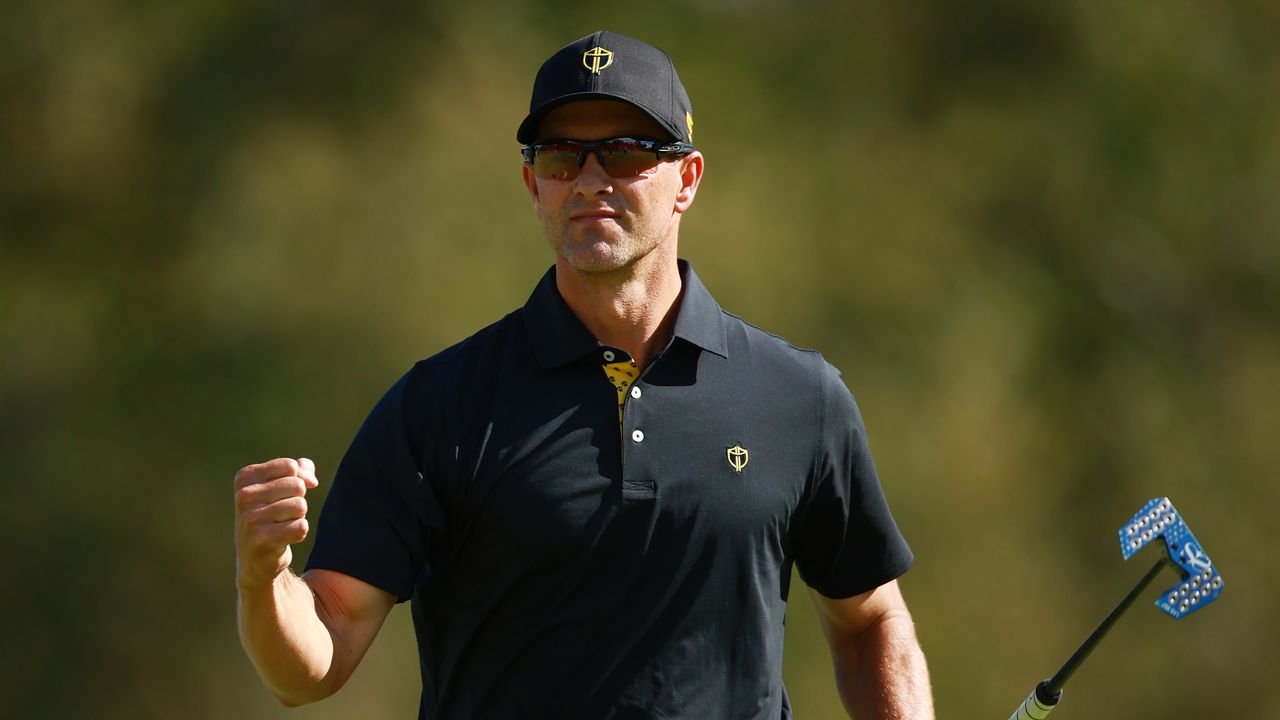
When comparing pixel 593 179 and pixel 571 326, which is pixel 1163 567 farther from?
pixel 593 179

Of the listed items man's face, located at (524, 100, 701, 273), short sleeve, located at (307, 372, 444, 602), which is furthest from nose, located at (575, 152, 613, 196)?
short sleeve, located at (307, 372, 444, 602)

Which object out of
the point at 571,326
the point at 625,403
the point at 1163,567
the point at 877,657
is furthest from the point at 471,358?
the point at 1163,567

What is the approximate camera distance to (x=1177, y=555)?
359cm

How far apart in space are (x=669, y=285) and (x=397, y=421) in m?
0.69

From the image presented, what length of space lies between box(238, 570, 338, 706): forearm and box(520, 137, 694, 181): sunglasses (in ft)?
3.32

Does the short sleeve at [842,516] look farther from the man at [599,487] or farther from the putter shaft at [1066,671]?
the putter shaft at [1066,671]

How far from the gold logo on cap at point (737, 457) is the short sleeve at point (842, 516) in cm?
19

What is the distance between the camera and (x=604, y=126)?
347 cm

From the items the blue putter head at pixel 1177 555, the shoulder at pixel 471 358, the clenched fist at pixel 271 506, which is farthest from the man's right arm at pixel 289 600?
the blue putter head at pixel 1177 555

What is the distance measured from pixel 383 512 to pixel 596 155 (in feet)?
2.85

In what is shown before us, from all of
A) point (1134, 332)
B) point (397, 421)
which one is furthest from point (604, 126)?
point (1134, 332)

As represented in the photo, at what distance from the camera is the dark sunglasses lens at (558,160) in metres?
3.44

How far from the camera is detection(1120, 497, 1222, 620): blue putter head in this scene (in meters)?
3.58

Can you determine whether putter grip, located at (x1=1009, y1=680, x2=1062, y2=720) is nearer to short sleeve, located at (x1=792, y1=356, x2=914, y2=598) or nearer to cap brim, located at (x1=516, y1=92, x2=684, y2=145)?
short sleeve, located at (x1=792, y1=356, x2=914, y2=598)
